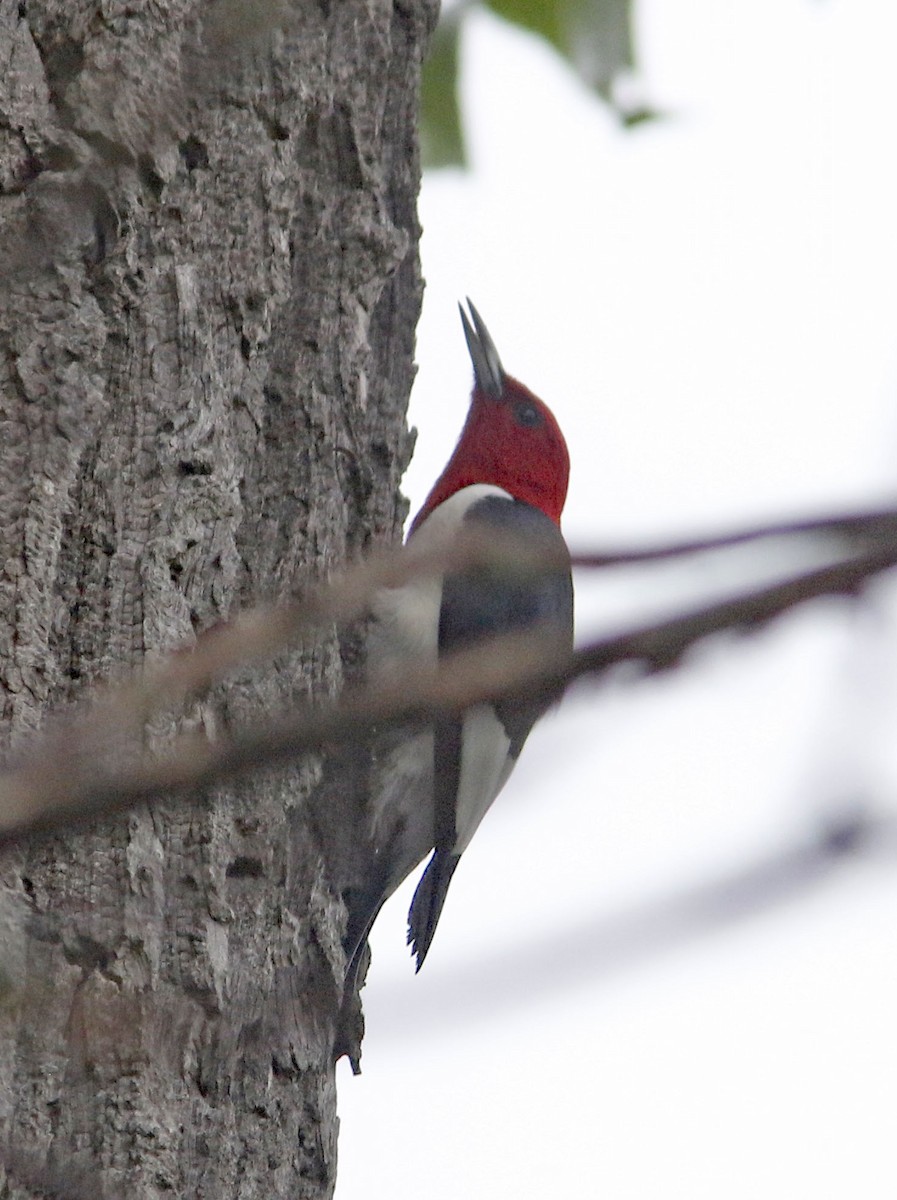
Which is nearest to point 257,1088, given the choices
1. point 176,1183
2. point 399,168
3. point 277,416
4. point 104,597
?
point 176,1183

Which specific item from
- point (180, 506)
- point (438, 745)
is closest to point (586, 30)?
point (180, 506)

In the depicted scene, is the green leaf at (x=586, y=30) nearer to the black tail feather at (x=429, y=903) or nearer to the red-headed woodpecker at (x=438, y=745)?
the red-headed woodpecker at (x=438, y=745)

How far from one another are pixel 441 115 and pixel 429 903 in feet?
5.05

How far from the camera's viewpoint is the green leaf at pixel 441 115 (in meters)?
3.12

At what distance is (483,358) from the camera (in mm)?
4414

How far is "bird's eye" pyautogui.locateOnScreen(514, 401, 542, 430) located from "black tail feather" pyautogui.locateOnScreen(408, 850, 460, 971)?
1.42 metres

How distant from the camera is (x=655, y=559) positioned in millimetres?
588

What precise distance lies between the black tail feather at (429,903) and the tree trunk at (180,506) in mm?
643

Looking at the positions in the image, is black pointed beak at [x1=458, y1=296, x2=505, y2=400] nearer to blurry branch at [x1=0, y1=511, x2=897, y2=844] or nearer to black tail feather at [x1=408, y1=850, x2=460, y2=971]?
black tail feather at [x1=408, y1=850, x2=460, y2=971]

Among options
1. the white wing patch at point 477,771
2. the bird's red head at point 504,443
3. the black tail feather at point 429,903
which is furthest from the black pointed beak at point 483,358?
the black tail feather at point 429,903

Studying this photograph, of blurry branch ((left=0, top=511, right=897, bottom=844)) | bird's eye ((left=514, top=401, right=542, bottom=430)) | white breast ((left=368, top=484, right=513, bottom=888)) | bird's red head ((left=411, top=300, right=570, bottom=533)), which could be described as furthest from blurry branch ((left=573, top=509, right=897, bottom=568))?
bird's eye ((left=514, top=401, right=542, bottom=430))

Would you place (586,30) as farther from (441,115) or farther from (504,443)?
(504,443)

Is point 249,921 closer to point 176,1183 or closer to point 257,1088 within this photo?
point 257,1088

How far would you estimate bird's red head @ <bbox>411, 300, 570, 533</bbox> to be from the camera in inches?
165
